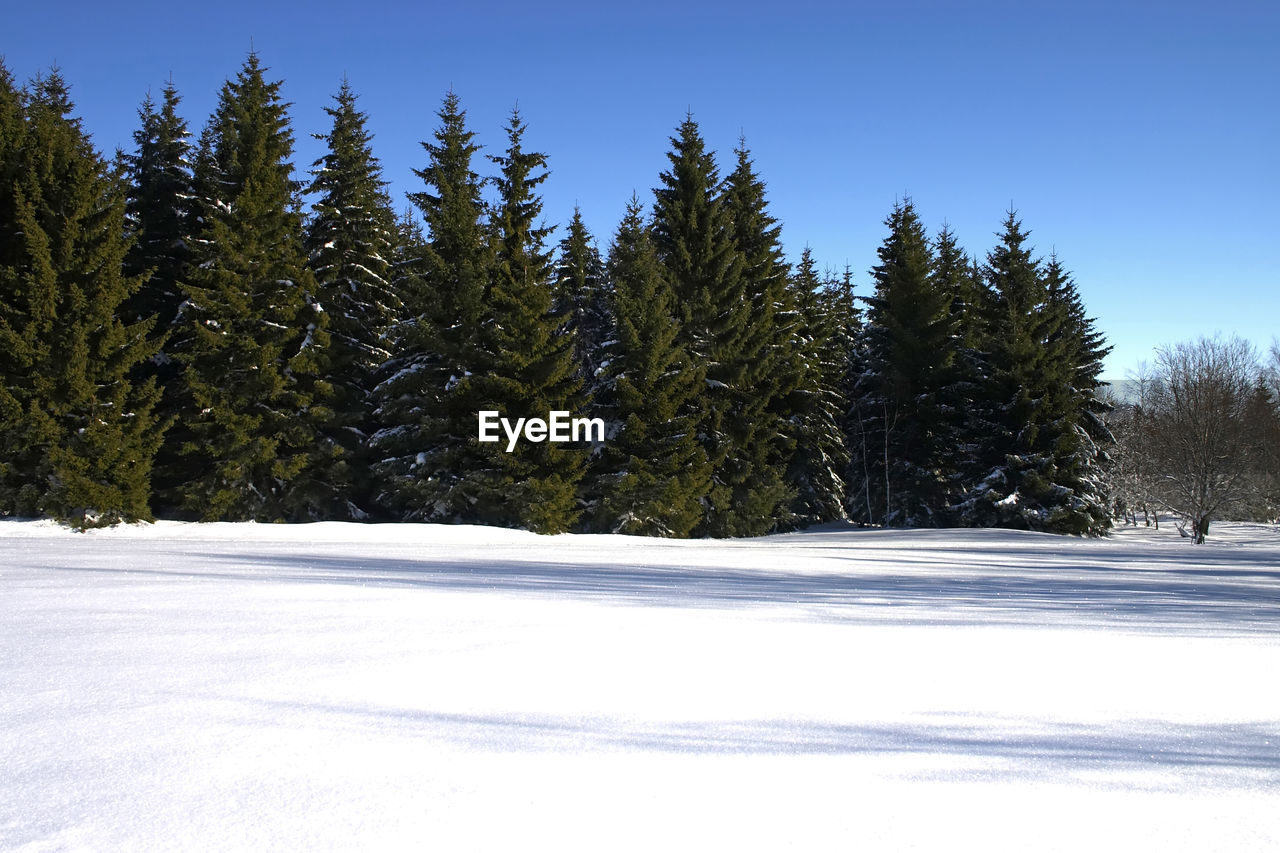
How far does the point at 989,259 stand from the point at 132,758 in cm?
3561

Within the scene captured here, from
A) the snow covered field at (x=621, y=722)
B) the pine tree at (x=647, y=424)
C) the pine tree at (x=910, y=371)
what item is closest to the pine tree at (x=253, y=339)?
the pine tree at (x=647, y=424)

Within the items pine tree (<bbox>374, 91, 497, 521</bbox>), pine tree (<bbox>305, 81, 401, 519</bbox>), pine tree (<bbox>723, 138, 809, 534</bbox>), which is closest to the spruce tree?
pine tree (<bbox>723, 138, 809, 534</bbox>)

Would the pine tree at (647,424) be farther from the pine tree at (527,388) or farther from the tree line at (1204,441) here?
the tree line at (1204,441)

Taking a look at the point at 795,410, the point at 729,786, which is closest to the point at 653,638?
the point at 729,786

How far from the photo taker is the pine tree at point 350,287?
26.2m

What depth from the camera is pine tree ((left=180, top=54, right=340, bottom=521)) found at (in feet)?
74.3

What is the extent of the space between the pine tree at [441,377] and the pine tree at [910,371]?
18161 mm

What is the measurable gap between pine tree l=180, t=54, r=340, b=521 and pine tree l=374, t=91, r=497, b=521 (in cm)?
216

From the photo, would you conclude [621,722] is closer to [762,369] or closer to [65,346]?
[65,346]

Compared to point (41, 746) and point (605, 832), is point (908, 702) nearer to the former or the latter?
point (605, 832)

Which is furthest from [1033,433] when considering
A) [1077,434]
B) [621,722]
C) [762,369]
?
[621,722]

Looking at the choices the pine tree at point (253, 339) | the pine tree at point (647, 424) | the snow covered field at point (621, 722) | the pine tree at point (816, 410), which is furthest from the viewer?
the pine tree at point (816, 410)

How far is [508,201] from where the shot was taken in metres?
26.5

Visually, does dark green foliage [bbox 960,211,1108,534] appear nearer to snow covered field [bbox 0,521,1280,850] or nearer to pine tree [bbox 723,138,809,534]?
pine tree [bbox 723,138,809,534]
